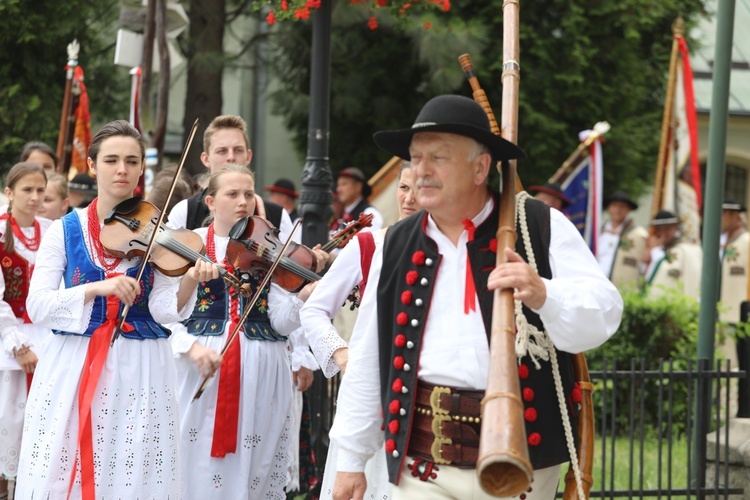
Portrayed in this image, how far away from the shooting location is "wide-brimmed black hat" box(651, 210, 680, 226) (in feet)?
42.9

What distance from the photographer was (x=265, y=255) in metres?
5.89

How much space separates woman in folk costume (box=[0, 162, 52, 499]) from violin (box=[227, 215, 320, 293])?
173 centimetres

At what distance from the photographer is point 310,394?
761 cm

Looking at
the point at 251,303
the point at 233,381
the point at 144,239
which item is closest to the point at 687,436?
the point at 233,381

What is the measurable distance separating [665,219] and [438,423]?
9815 millimetres

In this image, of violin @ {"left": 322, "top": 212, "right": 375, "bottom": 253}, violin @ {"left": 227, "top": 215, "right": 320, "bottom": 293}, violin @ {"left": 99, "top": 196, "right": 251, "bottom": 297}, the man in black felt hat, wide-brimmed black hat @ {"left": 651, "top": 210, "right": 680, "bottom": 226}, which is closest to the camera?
violin @ {"left": 99, "top": 196, "right": 251, "bottom": 297}

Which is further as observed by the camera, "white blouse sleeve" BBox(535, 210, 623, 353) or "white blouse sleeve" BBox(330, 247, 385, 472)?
"white blouse sleeve" BBox(330, 247, 385, 472)

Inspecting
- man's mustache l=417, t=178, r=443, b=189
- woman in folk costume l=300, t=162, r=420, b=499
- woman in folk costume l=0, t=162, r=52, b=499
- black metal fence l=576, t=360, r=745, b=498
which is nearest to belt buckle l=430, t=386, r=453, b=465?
man's mustache l=417, t=178, r=443, b=189

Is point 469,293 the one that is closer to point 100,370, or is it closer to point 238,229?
point 100,370

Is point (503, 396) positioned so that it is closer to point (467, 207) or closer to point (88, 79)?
point (467, 207)

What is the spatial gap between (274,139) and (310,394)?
55.4 feet

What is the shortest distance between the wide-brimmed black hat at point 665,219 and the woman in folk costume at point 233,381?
25.7ft

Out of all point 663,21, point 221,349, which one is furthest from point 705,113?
point 221,349

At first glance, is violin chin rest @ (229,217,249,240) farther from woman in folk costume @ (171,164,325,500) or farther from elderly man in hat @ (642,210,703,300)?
elderly man in hat @ (642,210,703,300)
